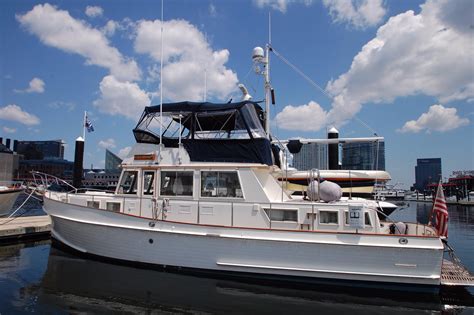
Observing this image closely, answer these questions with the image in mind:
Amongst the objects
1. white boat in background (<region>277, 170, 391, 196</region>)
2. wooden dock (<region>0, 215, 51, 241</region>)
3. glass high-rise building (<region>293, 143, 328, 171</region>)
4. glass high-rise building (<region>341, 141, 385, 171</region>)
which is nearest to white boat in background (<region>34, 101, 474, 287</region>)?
wooden dock (<region>0, 215, 51, 241</region>)

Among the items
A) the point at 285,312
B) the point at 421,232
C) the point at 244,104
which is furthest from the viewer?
the point at 244,104

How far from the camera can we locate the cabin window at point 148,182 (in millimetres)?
9734

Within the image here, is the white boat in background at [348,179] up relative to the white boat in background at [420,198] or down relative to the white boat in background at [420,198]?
up

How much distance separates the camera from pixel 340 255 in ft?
25.7

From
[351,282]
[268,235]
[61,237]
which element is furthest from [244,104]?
[61,237]

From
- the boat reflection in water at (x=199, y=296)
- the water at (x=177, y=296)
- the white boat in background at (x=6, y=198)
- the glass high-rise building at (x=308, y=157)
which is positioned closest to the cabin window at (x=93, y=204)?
the water at (x=177, y=296)

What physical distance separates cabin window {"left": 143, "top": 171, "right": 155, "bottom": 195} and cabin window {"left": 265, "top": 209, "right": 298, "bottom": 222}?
3.50 m

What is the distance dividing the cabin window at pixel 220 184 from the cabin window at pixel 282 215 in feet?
3.51

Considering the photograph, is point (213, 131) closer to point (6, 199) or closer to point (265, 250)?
point (265, 250)

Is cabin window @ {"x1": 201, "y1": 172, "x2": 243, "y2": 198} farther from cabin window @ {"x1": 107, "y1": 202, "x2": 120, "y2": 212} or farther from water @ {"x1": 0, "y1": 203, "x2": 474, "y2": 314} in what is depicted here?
cabin window @ {"x1": 107, "y1": 202, "x2": 120, "y2": 212}

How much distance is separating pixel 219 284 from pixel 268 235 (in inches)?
70.9

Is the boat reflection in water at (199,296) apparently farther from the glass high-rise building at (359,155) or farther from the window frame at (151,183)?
the glass high-rise building at (359,155)

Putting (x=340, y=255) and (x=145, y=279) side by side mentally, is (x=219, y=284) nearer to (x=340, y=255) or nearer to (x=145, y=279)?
(x=145, y=279)

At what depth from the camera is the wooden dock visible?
12.9m
